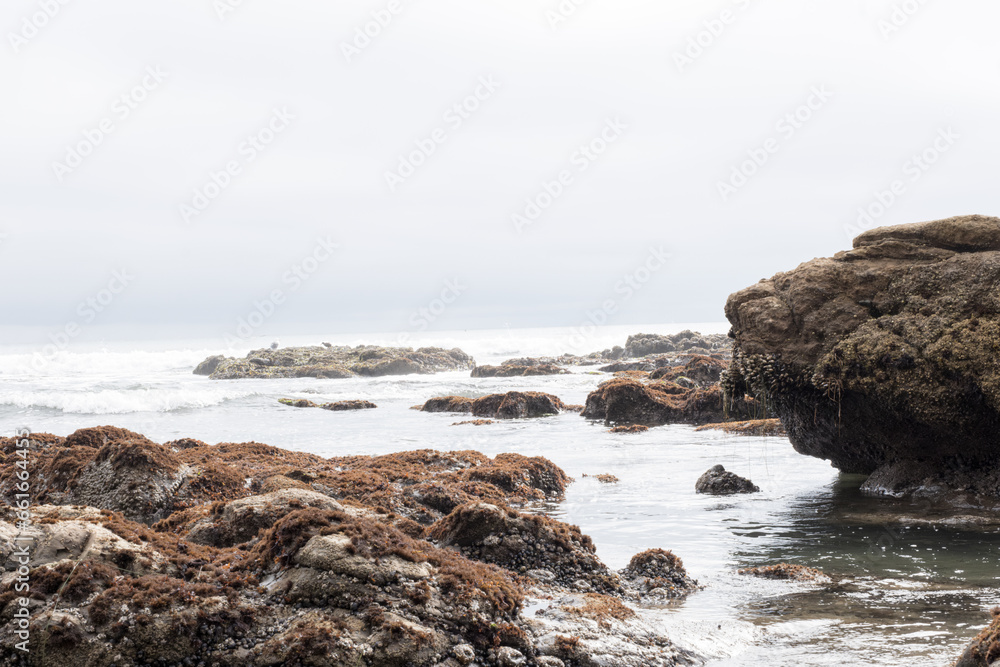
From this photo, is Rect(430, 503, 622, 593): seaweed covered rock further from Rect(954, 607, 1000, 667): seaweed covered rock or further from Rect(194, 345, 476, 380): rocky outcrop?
Rect(194, 345, 476, 380): rocky outcrop

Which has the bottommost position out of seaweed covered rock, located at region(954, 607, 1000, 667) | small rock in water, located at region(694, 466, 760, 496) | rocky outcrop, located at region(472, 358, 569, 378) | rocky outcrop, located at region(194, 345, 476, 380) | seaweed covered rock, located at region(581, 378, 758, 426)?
small rock in water, located at region(694, 466, 760, 496)

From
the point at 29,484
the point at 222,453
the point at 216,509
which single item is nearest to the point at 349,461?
the point at 222,453

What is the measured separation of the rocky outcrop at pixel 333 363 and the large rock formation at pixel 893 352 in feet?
157

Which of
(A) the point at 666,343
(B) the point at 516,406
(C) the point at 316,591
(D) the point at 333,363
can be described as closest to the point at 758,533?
(C) the point at 316,591

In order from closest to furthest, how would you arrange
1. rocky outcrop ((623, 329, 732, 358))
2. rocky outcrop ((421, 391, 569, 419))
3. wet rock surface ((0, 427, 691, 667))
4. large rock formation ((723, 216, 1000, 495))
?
wet rock surface ((0, 427, 691, 667))
large rock formation ((723, 216, 1000, 495))
rocky outcrop ((421, 391, 569, 419))
rocky outcrop ((623, 329, 732, 358))

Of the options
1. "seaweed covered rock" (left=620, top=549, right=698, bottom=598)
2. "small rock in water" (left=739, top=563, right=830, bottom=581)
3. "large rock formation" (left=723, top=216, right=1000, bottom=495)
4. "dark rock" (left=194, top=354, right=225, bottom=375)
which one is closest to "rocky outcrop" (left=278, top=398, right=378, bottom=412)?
"large rock formation" (left=723, top=216, right=1000, bottom=495)

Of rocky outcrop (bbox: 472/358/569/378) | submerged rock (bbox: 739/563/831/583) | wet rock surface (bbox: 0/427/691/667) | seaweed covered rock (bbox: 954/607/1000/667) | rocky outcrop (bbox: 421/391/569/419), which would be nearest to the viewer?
seaweed covered rock (bbox: 954/607/1000/667)

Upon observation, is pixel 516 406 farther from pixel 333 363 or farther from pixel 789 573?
pixel 333 363

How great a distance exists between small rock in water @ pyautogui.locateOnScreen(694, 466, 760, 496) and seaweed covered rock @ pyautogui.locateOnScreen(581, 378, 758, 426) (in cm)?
1098

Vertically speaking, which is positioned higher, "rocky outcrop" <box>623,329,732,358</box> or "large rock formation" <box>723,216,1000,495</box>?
"rocky outcrop" <box>623,329,732,358</box>

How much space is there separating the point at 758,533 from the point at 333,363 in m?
54.0

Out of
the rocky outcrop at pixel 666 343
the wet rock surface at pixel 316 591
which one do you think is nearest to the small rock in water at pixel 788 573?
the wet rock surface at pixel 316 591

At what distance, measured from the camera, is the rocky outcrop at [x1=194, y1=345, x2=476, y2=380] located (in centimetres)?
5791

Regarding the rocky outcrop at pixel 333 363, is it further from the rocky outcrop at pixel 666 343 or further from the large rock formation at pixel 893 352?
the large rock formation at pixel 893 352
